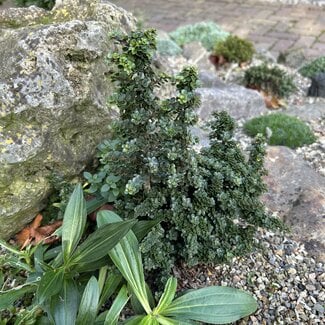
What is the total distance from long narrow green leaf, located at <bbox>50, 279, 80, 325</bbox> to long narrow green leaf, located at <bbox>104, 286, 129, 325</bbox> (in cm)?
13

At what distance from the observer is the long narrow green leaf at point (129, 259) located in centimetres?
204

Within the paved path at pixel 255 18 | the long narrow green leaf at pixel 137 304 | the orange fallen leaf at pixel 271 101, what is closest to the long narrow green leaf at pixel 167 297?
the long narrow green leaf at pixel 137 304

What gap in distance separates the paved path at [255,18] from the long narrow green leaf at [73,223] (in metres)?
4.38

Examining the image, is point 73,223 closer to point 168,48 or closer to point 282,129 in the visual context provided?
point 282,129

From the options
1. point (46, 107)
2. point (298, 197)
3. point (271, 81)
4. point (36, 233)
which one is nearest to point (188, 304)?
point (36, 233)

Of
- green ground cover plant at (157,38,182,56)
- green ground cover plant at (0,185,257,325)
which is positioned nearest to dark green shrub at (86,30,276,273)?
green ground cover plant at (0,185,257,325)

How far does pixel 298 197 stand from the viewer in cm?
297

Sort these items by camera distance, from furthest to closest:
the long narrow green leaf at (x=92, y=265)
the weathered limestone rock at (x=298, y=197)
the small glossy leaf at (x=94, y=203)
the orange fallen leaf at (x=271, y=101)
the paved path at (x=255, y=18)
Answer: the paved path at (x=255, y=18), the orange fallen leaf at (x=271, y=101), the weathered limestone rock at (x=298, y=197), the small glossy leaf at (x=94, y=203), the long narrow green leaf at (x=92, y=265)

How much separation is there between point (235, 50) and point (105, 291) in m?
3.61

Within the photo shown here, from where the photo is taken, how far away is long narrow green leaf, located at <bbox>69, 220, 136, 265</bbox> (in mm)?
1999

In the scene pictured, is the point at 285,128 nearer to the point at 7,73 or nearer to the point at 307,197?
the point at 307,197

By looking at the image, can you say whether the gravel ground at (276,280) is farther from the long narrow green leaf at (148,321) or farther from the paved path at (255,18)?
the paved path at (255,18)

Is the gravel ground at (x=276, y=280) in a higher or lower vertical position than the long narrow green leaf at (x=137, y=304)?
lower

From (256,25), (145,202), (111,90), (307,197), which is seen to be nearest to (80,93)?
(111,90)
